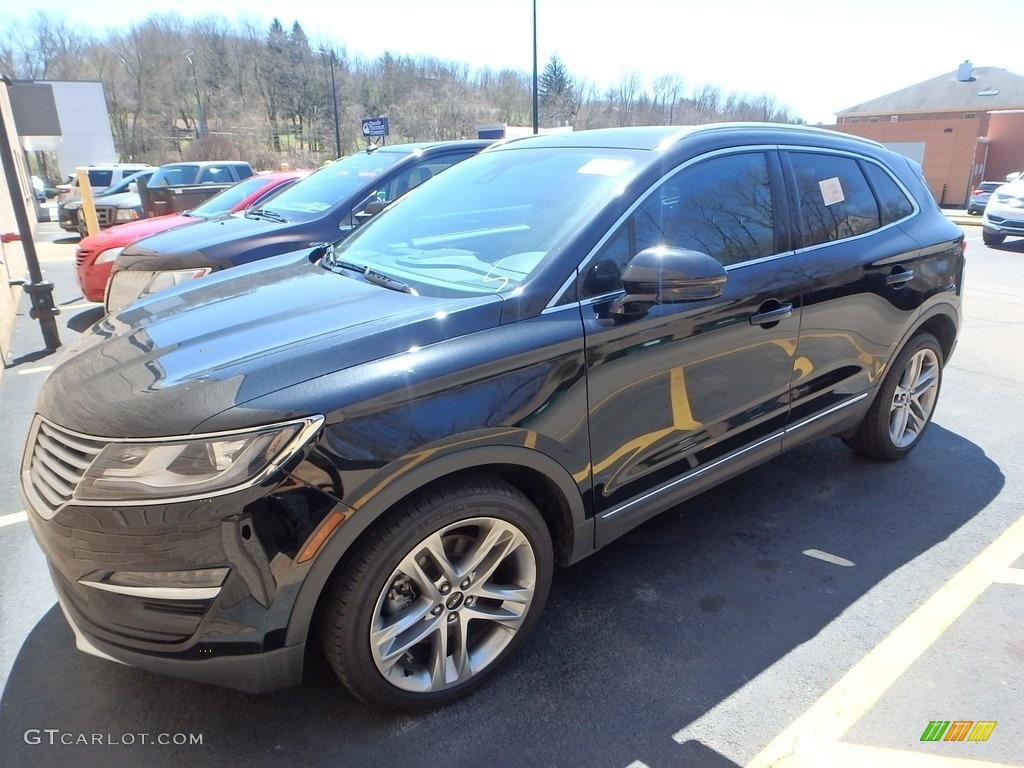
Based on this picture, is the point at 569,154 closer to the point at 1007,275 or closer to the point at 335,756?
the point at 335,756

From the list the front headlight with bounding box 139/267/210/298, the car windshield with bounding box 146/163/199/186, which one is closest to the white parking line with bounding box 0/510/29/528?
the front headlight with bounding box 139/267/210/298

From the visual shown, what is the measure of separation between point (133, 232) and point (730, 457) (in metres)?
6.95

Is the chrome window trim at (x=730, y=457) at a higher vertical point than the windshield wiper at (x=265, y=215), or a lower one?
lower

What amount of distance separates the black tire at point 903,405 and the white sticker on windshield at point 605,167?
2.10 meters

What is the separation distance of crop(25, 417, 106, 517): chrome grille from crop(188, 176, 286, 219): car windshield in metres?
5.74

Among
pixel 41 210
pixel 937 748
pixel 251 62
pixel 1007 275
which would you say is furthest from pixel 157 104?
pixel 937 748

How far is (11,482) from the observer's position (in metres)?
3.86

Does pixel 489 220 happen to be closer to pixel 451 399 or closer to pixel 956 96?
pixel 451 399

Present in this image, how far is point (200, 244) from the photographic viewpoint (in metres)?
5.49

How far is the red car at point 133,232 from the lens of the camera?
23.5 ft

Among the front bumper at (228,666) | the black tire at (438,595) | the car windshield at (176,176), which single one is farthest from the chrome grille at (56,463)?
the car windshield at (176,176)

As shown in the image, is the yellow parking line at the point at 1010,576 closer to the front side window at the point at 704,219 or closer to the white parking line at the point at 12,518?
the front side window at the point at 704,219

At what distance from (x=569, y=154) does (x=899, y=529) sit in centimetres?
240

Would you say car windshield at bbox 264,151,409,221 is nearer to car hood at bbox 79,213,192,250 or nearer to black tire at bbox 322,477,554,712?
car hood at bbox 79,213,192,250
